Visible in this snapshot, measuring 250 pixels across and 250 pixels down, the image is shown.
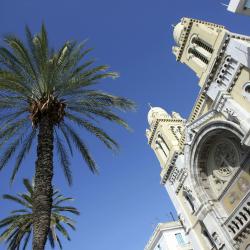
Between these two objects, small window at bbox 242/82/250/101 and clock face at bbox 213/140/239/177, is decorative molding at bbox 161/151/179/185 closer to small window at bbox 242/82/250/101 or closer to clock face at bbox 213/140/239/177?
clock face at bbox 213/140/239/177

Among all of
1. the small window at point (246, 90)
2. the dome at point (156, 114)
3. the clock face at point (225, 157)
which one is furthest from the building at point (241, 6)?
the dome at point (156, 114)

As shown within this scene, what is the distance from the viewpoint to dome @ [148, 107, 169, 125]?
3699 centimetres

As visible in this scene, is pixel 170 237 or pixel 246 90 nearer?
pixel 246 90

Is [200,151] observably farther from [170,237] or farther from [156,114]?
[170,237]

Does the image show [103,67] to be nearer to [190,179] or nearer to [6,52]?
[6,52]

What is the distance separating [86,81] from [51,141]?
425 cm

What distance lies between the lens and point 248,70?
21.4 m

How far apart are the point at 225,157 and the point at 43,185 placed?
1681 cm

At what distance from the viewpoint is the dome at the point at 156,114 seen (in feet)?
121

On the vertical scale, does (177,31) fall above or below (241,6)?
above

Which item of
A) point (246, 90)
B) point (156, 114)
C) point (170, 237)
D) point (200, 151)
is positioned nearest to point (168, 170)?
point (200, 151)

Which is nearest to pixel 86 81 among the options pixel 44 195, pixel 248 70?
pixel 44 195

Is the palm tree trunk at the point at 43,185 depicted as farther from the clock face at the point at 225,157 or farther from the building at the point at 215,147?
the clock face at the point at 225,157

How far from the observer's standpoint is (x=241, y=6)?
15359 millimetres
